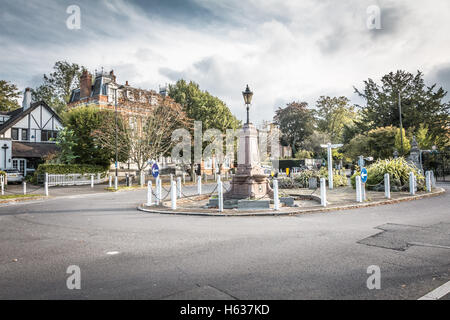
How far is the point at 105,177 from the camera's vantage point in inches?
1206

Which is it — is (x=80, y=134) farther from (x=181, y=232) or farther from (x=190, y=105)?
(x=181, y=232)

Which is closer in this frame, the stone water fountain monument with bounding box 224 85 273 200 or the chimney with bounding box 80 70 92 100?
the stone water fountain monument with bounding box 224 85 273 200

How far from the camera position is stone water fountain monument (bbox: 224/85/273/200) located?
12.1 m

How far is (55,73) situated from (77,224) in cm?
5028

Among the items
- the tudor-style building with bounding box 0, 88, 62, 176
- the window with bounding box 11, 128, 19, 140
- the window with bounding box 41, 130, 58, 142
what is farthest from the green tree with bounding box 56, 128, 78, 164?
the window with bounding box 11, 128, 19, 140

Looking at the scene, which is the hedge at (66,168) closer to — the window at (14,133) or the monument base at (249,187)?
the window at (14,133)

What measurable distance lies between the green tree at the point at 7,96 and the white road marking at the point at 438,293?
54956mm

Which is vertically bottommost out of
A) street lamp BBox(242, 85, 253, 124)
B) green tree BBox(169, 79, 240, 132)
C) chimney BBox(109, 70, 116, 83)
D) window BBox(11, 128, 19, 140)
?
street lamp BBox(242, 85, 253, 124)

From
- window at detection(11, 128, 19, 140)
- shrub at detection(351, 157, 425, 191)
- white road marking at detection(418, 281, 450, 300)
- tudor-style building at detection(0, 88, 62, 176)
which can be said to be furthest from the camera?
window at detection(11, 128, 19, 140)

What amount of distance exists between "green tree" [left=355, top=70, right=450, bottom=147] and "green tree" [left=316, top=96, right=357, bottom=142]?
703 inches

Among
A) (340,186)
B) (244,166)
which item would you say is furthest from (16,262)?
(340,186)

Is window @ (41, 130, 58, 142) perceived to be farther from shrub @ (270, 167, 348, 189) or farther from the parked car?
shrub @ (270, 167, 348, 189)

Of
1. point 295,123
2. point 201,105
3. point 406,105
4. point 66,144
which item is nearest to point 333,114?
point 295,123

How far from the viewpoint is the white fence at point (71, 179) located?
25.4 metres
